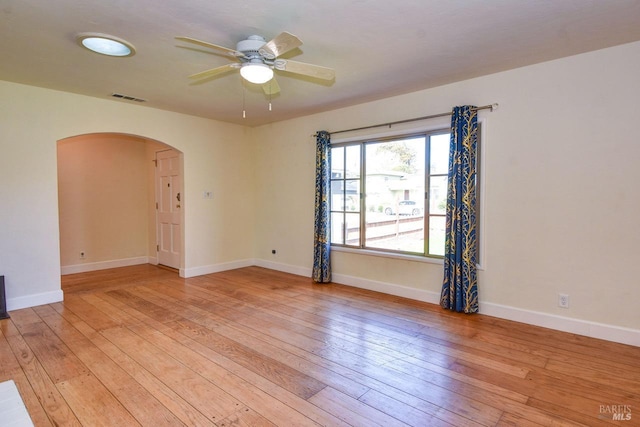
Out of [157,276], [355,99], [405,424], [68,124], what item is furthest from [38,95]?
[405,424]

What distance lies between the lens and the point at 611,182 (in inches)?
119

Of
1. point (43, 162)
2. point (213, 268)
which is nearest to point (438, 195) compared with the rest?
point (213, 268)

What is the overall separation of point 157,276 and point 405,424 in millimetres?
4814

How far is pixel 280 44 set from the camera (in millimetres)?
2262

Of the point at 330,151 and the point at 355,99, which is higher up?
the point at 355,99

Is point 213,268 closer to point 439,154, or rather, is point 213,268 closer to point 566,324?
point 439,154

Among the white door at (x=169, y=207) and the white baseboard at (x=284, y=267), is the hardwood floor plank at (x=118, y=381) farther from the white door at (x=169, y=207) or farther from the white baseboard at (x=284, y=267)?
the white baseboard at (x=284, y=267)

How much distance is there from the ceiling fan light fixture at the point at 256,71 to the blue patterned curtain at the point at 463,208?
219cm

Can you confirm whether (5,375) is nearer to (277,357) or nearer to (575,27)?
(277,357)

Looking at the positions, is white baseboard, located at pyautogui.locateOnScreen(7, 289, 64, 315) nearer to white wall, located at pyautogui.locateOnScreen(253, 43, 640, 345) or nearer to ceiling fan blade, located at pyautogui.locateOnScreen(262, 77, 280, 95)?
ceiling fan blade, located at pyautogui.locateOnScreen(262, 77, 280, 95)

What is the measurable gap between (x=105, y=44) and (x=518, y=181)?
13.3 feet

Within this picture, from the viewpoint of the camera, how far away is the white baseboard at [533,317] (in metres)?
3.01

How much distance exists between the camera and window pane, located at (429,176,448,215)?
4.05m

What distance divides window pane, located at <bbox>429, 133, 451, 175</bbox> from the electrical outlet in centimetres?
173
